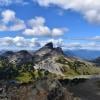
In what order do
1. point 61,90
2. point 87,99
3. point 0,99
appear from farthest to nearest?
point 87,99 < point 0,99 < point 61,90

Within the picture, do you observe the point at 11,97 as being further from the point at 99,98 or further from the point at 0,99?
the point at 99,98

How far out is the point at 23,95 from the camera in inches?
3949

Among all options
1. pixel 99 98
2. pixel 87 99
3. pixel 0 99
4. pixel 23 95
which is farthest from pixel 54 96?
pixel 99 98

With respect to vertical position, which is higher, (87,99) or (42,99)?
(42,99)

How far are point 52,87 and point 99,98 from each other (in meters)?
98.1

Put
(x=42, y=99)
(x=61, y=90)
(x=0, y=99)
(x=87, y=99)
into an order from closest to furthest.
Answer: (x=42, y=99)
(x=61, y=90)
(x=0, y=99)
(x=87, y=99)

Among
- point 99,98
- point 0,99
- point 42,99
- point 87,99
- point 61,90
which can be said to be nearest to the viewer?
point 42,99

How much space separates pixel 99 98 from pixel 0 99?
88470 millimetres

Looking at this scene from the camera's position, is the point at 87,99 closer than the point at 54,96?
No

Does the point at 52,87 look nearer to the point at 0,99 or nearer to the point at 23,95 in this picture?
the point at 23,95

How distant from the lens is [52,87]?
10719 cm

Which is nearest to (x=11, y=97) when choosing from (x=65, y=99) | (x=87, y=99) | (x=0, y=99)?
(x=65, y=99)

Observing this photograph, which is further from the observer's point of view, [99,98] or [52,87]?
[99,98]

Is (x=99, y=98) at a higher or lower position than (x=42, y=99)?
lower
